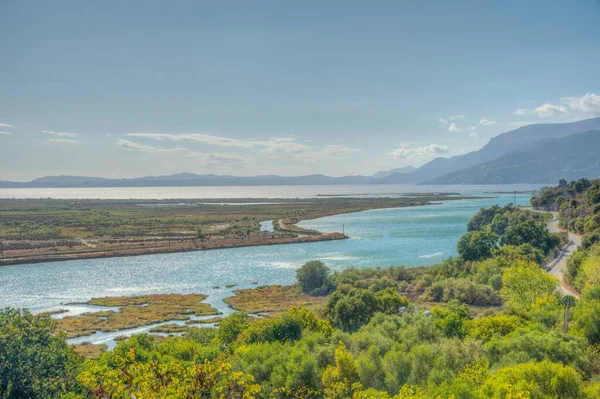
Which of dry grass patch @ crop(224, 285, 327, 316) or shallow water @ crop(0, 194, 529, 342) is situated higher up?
shallow water @ crop(0, 194, 529, 342)

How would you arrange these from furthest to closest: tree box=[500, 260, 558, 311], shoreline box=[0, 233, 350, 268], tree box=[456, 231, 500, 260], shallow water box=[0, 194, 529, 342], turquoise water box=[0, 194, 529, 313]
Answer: shoreline box=[0, 233, 350, 268] → tree box=[456, 231, 500, 260] → turquoise water box=[0, 194, 529, 313] → shallow water box=[0, 194, 529, 342] → tree box=[500, 260, 558, 311]

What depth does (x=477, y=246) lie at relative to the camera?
5788 cm

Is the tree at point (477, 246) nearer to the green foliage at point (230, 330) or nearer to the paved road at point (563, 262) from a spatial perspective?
the paved road at point (563, 262)

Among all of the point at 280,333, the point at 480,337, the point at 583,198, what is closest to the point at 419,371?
the point at 480,337

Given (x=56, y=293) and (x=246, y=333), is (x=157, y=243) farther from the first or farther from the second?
(x=246, y=333)

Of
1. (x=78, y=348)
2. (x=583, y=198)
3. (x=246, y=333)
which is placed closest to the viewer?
(x=246, y=333)

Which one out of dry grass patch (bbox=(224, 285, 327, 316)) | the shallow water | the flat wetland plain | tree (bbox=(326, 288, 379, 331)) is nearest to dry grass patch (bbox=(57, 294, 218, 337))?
the shallow water

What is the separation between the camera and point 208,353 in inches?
957

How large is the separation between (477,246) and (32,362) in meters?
53.3

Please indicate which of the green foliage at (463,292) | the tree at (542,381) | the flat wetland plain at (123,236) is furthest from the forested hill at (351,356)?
the flat wetland plain at (123,236)

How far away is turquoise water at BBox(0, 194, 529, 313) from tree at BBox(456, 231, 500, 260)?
398 inches

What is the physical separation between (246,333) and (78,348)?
1598 cm

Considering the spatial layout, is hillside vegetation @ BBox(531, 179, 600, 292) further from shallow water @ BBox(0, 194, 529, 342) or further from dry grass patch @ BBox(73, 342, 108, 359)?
dry grass patch @ BBox(73, 342, 108, 359)

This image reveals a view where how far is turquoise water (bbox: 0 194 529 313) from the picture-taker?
5439cm
